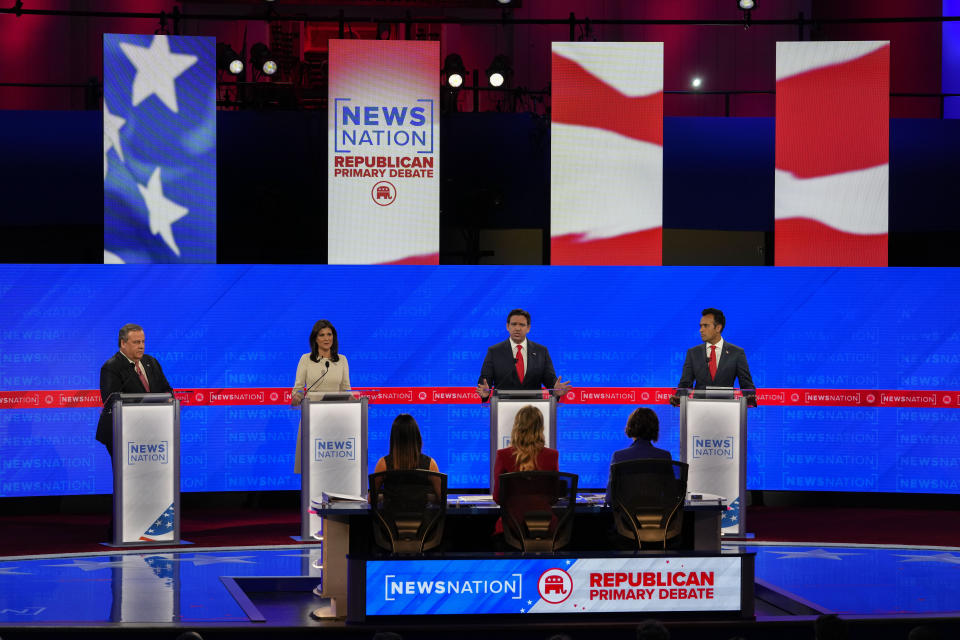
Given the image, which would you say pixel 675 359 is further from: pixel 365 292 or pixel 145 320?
pixel 145 320

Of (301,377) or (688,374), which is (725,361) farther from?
(301,377)

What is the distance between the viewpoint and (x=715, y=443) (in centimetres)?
758

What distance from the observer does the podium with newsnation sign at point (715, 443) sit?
24.8ft

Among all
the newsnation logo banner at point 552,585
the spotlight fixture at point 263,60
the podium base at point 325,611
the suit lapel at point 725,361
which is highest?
the spotlight fixture at point 263,60

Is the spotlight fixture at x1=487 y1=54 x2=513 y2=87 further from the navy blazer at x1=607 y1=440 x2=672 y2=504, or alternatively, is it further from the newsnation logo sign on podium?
the newsnation logo sign on podium

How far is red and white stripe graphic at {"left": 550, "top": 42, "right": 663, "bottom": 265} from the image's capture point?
896 centimetres

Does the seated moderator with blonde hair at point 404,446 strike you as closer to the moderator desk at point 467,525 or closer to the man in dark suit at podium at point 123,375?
the moderator desk at point 467,525

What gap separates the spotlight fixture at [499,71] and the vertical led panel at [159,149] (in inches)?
93.1

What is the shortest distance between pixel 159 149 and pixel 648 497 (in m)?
4.87

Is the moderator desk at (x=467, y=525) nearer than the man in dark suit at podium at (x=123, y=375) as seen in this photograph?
Yes

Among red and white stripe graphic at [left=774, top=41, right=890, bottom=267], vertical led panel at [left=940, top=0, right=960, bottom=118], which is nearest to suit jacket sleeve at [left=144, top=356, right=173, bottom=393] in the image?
red and white stripe graphic at [left=774, top=41, right=890, bottom=267]

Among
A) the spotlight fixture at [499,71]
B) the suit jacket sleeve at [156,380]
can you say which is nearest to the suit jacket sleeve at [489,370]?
the suit jacket sleeve at [156,380]

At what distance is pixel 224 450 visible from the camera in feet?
30.4

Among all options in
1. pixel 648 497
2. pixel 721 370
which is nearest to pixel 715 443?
pixel 721 370
